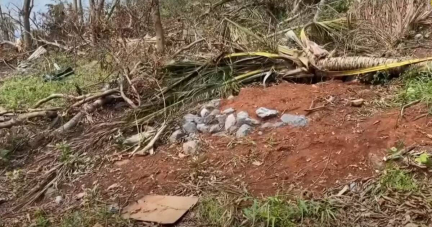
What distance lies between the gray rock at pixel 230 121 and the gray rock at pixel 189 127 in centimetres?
25

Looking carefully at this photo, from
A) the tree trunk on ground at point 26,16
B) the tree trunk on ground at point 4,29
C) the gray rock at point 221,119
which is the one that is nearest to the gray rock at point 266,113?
the gray rock at point 221,119

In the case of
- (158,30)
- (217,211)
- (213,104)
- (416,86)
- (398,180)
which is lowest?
(217,211)

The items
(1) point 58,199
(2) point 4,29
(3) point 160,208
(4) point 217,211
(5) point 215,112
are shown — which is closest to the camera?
(4) point 217,211

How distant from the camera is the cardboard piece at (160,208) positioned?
2619mm

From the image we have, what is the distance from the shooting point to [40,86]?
6.10 m

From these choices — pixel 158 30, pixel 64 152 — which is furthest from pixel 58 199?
pixel 158 30

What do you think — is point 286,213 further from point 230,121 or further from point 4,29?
point 4,29

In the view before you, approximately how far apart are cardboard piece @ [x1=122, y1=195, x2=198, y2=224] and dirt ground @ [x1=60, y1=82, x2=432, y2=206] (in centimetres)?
10

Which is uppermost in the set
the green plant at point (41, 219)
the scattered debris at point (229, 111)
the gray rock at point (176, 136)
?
the scattered debris at point (229, 111)

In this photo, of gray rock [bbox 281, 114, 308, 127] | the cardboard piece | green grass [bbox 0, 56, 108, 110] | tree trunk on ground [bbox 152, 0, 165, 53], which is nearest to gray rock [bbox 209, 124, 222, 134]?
gray rock [bbox 281, 114, 308, 127]

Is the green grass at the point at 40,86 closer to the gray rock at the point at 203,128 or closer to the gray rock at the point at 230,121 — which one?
the gray rock at the point at 203,128

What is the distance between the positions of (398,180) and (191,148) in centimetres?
139

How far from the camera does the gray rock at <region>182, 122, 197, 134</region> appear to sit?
138 inches

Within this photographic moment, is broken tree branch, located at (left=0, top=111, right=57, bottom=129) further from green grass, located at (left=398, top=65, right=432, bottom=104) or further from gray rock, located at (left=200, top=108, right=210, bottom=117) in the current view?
green grass, located at (left=398, top=65, right=432, bottom=104)
